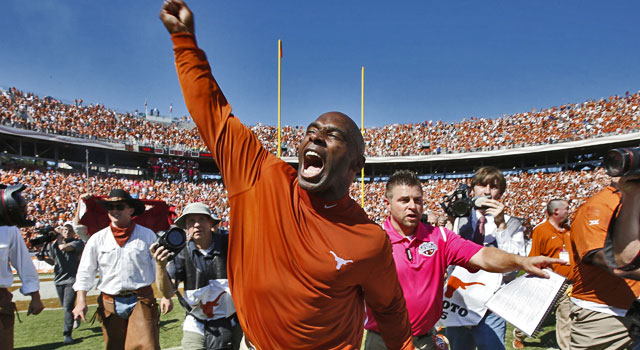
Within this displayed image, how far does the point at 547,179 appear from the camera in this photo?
28453 mm

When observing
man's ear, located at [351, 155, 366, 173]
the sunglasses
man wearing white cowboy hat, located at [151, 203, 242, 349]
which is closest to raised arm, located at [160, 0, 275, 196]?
man's ear, located at [351, 155, 366, 173]

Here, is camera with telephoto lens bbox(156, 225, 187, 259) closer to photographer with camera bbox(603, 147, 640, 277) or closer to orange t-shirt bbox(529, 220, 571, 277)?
photographer with camera bbox(603, 147, 640, 277)

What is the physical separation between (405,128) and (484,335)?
1480 inches

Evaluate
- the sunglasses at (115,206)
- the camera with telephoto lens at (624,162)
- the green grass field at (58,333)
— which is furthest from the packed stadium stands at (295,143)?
the camera with telephoto lens at (624,162)

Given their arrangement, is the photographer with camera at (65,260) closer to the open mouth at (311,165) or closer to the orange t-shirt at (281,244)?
the orange t-shirt at (281,244)

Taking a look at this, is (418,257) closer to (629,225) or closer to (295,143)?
(629,225)

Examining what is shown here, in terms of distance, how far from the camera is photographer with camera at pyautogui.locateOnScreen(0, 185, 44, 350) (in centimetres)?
310

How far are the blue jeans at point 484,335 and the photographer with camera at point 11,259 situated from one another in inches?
172

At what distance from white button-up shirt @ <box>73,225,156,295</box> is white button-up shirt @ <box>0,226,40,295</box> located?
0.53 metres

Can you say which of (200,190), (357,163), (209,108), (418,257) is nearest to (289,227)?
(357,163)

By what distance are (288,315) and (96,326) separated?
24.8ft

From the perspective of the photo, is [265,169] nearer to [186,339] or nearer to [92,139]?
[186,339]

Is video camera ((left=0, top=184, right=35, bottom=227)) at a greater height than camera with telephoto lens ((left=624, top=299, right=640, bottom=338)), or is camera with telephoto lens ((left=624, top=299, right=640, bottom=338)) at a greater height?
video camera ((left=0, top=184, right=35, bottom=227))

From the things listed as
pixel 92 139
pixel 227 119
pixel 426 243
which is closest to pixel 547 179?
pixel 426 243
